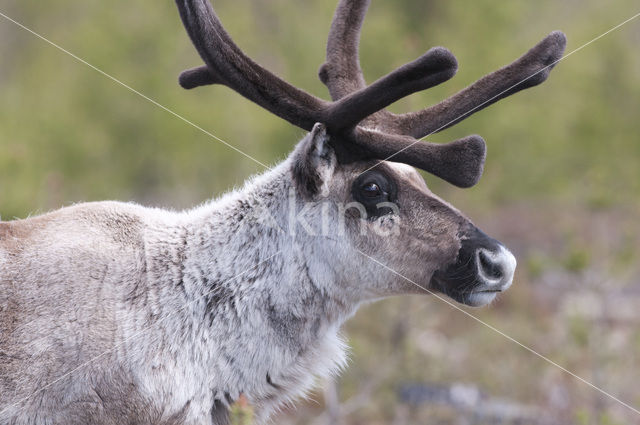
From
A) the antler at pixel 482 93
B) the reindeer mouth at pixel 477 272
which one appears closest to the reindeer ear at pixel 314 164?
the antler at pixel 482 93

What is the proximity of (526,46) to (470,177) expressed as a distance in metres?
15.4

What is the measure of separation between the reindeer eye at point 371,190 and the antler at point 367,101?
156 mm

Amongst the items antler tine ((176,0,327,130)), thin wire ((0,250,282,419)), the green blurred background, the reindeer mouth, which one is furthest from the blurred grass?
thin wire ((0,250,282,419))

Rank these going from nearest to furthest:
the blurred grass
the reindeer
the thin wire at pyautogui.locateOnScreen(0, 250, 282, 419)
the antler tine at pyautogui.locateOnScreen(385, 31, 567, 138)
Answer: the thin wire at pyautogui.locateOnScreen(0, 250, 282, 419)
the reindeer
the antler tine at pyautogui.locateOnScreen(385, 31, 567, 138)
the blurred grass

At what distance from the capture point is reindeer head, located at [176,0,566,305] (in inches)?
152

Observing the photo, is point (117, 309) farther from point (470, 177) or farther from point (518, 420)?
point (518, 420)

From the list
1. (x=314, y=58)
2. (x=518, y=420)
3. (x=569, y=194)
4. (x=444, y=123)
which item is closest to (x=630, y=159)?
(x=569, y=194)

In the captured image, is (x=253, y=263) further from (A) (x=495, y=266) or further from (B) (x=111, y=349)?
(A) (x=495, y=266)

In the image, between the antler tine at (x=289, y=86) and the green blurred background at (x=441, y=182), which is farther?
the green blurred background at (x=441, y=182)

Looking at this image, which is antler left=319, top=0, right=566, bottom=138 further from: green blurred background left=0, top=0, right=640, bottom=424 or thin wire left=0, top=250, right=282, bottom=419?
green blurred background left=0, top=0, right=640, bottom=424

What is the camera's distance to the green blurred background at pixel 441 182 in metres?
9.01

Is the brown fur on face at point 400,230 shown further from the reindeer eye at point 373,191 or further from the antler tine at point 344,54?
the antler tine at point 344,54

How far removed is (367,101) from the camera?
3.82 m

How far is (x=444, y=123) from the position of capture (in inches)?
168
